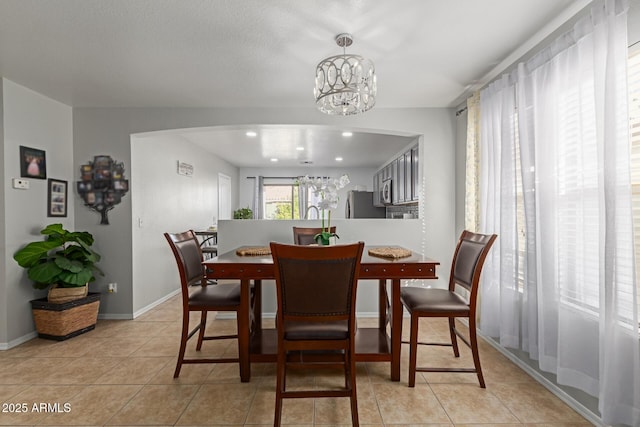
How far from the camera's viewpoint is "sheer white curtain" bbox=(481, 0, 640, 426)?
5.01 ft

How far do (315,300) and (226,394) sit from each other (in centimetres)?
103

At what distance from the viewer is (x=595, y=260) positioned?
5.61 feet

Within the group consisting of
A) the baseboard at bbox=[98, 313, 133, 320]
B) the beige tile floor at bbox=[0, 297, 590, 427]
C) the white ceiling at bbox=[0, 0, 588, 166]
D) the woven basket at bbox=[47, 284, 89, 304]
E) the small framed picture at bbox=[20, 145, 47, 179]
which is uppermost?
the white ceiling at bbox=[0, 0, 588, 166]

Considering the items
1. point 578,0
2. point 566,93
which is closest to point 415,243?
point 566,93

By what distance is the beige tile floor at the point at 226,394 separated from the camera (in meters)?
1.84

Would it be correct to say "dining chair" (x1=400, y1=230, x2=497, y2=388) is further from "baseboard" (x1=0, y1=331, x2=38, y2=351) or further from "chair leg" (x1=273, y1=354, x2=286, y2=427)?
"baseboard" (x1=0, y1=331, x2=38, y2=351)

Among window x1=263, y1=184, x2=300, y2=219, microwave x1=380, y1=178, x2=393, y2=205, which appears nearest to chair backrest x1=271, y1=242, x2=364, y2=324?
microwave x1=380, y1=178, x2=393, y2=205

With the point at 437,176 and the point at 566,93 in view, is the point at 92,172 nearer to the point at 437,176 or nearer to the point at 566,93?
the point at 437,176

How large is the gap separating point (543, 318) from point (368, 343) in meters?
1.15

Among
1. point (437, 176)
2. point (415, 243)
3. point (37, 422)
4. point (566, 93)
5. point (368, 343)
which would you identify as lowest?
point (37, 422)

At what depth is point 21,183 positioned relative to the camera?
296 centimetres

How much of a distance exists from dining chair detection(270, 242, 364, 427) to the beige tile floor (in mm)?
366

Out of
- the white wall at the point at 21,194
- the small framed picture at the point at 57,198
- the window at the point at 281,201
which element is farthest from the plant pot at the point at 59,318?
the window at the point at 281,201

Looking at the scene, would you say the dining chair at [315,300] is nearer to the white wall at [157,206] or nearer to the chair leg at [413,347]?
the chair leg at [413,347]
